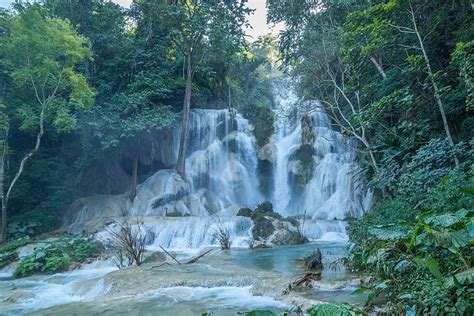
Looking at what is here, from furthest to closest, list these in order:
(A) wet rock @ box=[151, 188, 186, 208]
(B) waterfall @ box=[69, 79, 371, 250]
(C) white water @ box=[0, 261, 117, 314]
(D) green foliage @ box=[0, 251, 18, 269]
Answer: (A) wet rock @ box=[151, 188, 186, 208] < (B) waterfall @ box=[69, 79, 371, 250] < (D) green foliage @ box=[0, 251, 18, 269] < (C) white water @ box=[0, 261, 117, 314]

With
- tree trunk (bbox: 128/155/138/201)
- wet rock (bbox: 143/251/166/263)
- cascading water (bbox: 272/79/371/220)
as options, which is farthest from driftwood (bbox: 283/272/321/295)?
tree trunk (bbox: 128/155/138/201)

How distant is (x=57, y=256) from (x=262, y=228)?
24.0ft

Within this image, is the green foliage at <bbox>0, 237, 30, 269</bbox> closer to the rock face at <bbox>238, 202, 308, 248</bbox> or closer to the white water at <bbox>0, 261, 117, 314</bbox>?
the white water at <bbox>0, 261, 117, 314</bbox>

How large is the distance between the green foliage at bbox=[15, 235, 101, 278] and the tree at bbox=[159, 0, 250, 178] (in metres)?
9.23

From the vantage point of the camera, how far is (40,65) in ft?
54.2

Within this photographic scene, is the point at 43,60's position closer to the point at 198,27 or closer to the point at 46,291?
the point at 198,27

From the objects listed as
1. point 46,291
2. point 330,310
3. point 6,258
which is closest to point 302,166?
point 6,258

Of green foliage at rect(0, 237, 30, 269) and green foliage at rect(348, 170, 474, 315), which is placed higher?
green foliage at rect(348, 170, 474, 315)

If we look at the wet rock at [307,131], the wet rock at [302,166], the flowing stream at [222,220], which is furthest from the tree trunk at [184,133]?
the wet rock at [307,131]

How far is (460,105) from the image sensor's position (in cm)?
1009

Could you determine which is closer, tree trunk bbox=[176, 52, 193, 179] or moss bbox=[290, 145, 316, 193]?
tree trunk bbox=[176, 52, 193, 179]

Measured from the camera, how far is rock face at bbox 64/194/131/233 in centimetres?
1941

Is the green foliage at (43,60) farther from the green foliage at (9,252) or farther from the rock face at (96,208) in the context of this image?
the green foliage at (9,252)

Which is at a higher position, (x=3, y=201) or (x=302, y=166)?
(x=302, y=166)
